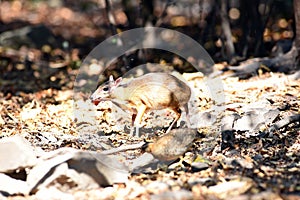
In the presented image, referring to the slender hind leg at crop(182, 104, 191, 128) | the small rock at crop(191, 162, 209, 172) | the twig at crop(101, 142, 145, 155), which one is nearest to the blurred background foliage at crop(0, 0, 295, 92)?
the slender hind leg at crop(182, 104, 191, 128)

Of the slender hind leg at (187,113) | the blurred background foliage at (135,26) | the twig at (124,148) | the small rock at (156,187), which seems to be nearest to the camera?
the small rock at (156,187)

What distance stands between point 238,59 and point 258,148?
3129 millimetres

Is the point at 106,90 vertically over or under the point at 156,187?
over

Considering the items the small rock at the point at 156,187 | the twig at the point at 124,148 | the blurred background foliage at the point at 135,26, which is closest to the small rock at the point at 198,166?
the small rock at the point at 156,187

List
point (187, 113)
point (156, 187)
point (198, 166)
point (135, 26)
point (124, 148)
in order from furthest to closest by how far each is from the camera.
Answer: point (135, 26)
point (187, 113)
point (124, 148)
point (198, 166)
point (156, 187)

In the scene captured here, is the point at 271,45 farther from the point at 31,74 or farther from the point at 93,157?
the point at 93,157

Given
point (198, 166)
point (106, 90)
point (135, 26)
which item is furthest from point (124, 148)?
point (135, 26)

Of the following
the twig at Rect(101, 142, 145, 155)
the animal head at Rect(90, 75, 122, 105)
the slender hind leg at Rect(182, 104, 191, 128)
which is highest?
the animal head at Rect(90, 75, 122, 105)

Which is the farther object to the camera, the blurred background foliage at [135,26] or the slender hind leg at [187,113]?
the blurred background foliage at [135,26]

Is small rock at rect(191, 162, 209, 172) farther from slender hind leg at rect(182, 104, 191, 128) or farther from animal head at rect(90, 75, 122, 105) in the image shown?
animal head at rect(90, 75, 122, 105)

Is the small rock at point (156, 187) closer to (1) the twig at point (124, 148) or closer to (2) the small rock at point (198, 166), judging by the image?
(2) the small rock at point (198, 166)

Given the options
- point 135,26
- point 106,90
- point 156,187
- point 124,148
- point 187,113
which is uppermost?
point 135,26

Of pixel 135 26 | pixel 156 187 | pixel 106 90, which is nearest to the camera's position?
pixel 156 187

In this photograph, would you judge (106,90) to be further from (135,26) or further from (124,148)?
(135,26)
